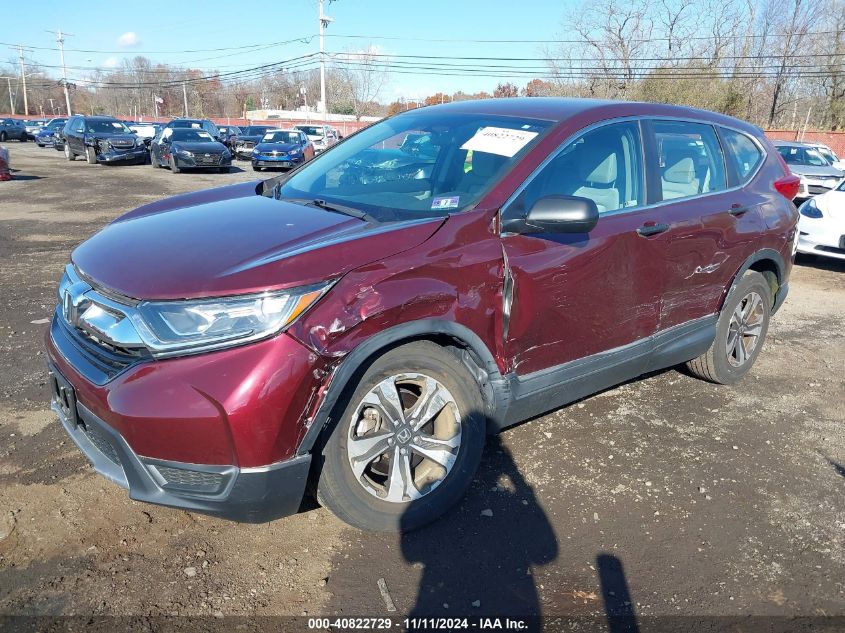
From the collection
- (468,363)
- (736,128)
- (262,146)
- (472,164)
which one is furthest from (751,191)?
(262,146)

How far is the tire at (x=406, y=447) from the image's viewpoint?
2553mm

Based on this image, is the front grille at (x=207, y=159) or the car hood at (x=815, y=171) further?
the front grille at (x=207, y=159)

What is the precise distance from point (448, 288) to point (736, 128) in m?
2.90

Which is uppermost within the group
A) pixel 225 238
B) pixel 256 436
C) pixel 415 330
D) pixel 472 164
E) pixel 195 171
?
pixel 472 164

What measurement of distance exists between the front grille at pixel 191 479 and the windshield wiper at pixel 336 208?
123 centimetres

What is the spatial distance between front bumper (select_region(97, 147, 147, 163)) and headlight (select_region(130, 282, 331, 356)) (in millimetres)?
23073

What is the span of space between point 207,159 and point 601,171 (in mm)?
18620

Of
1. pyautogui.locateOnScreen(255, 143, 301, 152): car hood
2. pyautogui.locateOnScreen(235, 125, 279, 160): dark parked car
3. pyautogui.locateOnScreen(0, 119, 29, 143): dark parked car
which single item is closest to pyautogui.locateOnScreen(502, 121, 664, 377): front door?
pyautogui.locateOnScreen(255, 143, 301, 152): car hood

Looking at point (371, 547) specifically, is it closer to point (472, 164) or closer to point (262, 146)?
point (472, 164)

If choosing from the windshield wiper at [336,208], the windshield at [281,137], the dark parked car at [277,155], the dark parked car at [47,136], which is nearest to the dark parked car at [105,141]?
the windshield at [281,137]

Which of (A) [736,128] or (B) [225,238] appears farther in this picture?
(A) [736,128]

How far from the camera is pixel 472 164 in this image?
3.20 m

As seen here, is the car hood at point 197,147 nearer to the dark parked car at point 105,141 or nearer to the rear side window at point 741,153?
the dark parked car at point 105,141

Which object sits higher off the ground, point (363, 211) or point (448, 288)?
point (363, 211)
